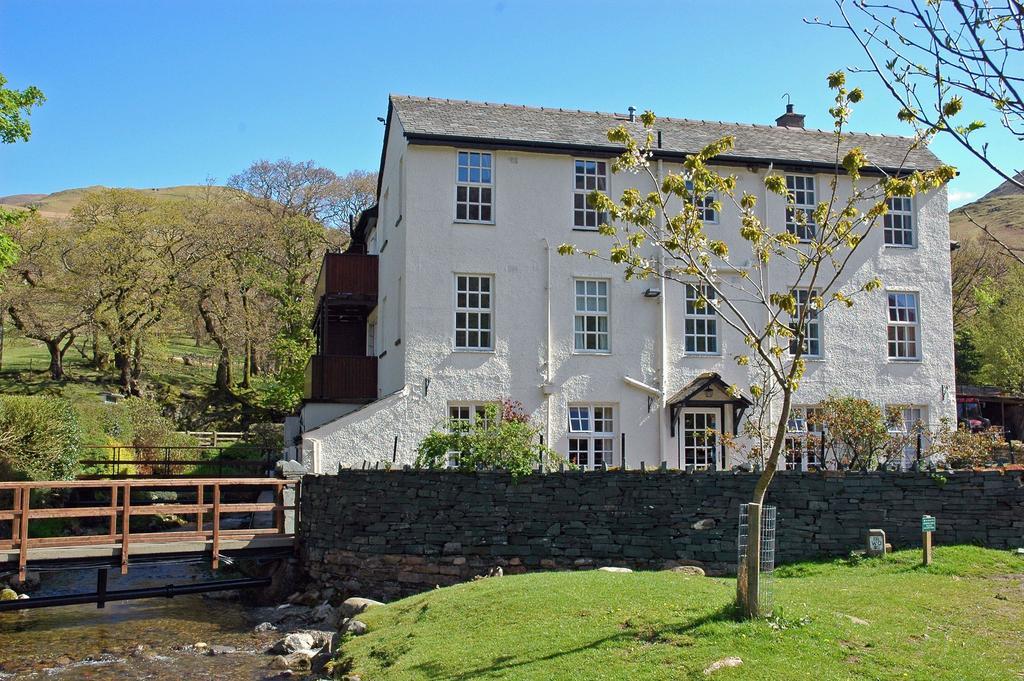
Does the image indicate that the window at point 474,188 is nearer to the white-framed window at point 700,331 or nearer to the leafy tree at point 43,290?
the white-framed window at point 700,331

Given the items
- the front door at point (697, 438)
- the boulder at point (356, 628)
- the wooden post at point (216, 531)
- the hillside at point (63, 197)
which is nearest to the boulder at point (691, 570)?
the boulder at point (356, 628)

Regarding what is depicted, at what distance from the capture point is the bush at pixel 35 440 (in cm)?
2319

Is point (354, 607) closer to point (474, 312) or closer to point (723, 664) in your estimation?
point (723, 664)

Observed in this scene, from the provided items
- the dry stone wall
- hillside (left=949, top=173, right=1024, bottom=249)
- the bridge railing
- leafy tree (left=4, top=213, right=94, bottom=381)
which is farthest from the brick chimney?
hillside (left=949, top=173, right=1024, bottom=249)

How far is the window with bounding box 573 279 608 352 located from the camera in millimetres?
23922

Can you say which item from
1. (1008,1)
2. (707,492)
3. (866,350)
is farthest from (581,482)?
(1008,1)

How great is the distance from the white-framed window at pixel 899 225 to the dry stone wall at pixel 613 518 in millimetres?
9748

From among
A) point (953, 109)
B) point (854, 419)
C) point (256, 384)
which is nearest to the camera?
point (953, 109)

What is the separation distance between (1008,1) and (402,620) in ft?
38.3

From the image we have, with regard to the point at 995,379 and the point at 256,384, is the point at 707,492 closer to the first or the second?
the point at 995,379

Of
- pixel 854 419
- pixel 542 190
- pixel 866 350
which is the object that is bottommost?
pixel 854 419

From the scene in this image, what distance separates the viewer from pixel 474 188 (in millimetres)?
23844

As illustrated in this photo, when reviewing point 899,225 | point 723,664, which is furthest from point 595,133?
point 723,664

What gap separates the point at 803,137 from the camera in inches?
1065
